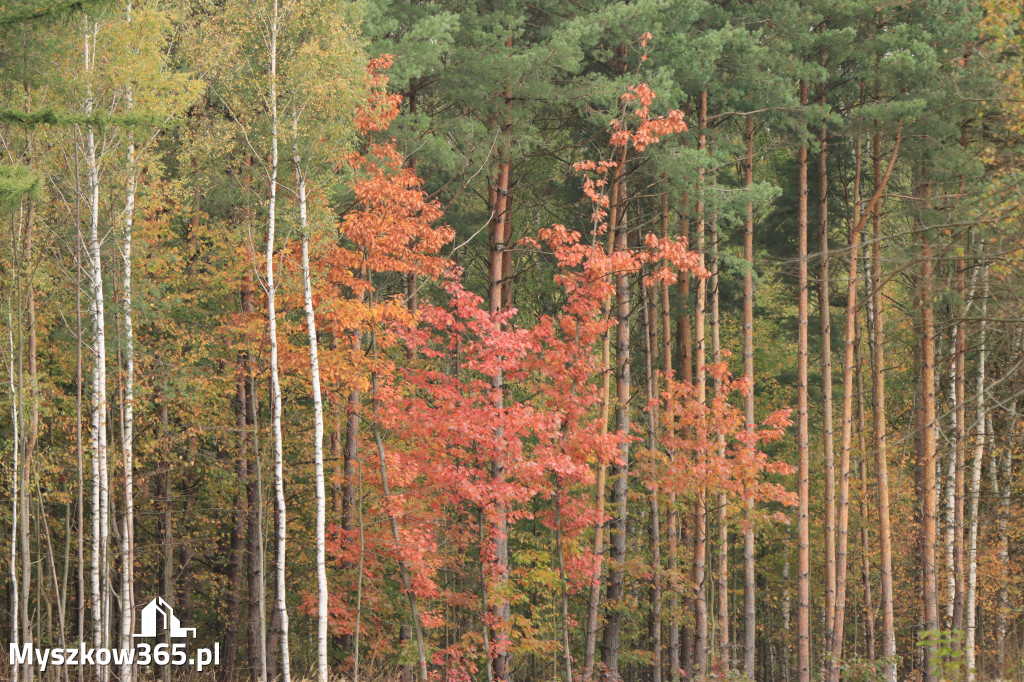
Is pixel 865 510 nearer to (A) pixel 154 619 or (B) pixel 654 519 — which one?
(B) pixel 654 519

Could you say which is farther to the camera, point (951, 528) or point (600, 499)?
point (951, 528)

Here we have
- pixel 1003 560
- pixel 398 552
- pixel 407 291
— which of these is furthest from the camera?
pixel 1003 560

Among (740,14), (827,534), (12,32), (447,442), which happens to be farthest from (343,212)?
(827,534)

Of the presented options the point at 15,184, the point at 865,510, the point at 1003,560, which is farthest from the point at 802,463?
the point at 15,184

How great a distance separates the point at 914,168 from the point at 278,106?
34.2 ft

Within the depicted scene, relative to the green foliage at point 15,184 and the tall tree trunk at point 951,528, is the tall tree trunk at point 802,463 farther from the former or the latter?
the green foliage at point 15,184

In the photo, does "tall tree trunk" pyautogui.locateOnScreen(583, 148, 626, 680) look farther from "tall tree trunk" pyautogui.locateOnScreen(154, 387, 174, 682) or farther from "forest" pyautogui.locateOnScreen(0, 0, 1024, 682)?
"tall tree trunk" pyautogui.locateOnScreen(154, 387, 174, 682)

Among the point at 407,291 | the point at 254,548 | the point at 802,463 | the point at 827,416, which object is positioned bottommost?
the point at 254,548

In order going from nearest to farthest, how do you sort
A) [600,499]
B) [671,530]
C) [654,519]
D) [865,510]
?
1. [600,499]
2. [671,530]
3. [654,519]
4. [865,510]

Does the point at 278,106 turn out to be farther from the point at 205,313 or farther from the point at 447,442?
the point at 447,442

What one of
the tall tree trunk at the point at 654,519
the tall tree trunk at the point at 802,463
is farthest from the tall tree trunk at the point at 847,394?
the tall tree trunk at the point at 654,519

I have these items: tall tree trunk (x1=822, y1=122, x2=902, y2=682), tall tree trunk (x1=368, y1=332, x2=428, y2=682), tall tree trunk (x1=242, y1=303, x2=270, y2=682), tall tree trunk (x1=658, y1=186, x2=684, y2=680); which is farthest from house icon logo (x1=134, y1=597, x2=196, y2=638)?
tall tree trunk (x1=822, y1=122, x2=902, y2=682)

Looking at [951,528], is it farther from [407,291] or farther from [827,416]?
A: [407,291]

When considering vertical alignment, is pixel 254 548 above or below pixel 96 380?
below
